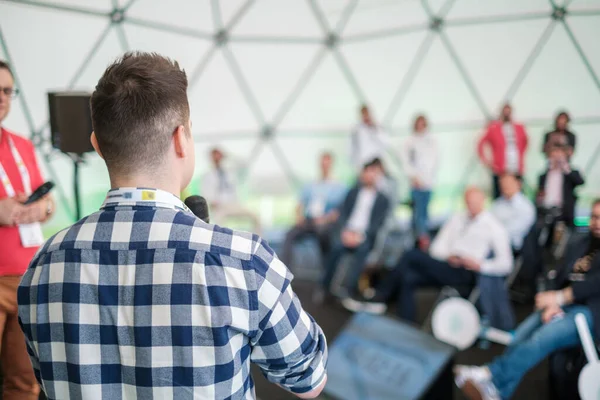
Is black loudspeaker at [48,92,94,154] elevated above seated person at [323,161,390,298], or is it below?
above

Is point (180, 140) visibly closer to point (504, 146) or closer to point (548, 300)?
point (548, 300)

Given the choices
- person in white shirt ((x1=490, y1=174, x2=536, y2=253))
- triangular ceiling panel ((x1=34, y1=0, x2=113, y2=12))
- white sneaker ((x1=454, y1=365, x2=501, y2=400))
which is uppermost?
triangular ceiling panel ((x1=34, y1=0, x2=113, y2=12))

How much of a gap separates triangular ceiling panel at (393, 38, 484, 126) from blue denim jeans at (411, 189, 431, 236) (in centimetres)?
130

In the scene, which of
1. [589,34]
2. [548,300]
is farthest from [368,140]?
[548,300]

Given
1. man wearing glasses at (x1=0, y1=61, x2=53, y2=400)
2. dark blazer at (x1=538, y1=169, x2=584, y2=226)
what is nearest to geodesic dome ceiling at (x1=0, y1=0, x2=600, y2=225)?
dark blazer at (x1=538, y1=169, x2=584, y2=226)

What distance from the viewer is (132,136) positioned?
108 cm

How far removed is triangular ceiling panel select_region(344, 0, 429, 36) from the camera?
6949 millimetres

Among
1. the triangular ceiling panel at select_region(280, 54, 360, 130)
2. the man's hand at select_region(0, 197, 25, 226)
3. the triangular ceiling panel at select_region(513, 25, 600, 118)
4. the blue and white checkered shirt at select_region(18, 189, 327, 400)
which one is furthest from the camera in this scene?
the triangular ceiling panel at select_region(280, 54, 360, 130)

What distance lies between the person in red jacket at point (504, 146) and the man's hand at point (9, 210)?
4.64 metres

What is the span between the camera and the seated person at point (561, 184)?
4011 millimetres

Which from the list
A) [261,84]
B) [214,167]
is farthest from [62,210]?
[261,84]

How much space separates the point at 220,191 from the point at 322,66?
243 centimetres

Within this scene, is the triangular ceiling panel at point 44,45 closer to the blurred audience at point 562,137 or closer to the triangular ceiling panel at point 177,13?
the triangular ceiling panel at point 177,13

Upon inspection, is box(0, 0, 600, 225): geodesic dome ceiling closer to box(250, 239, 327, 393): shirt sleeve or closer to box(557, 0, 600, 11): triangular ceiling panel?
box(557, 0, 600, 11): triangular ceiling panel
